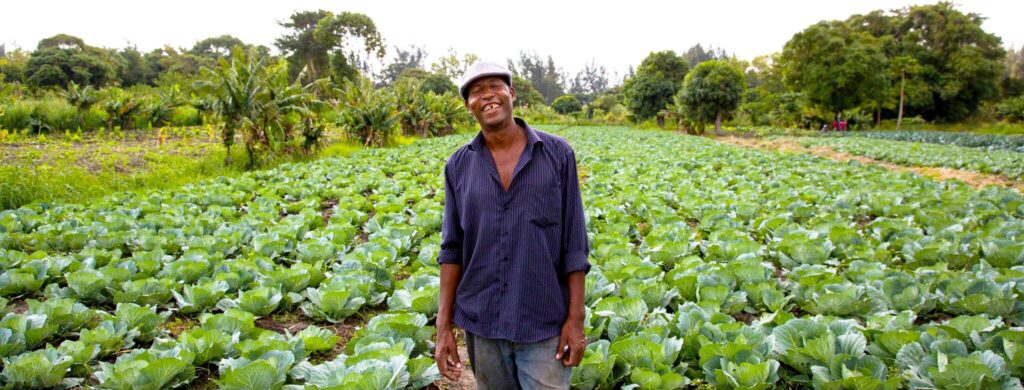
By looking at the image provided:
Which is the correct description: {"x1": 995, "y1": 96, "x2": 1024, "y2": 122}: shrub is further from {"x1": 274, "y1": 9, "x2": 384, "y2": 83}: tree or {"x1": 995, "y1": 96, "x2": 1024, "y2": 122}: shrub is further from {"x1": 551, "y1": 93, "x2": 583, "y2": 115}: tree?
{"x1": 274, "y1": 9, "x2": 384, "y2": 83}: tree

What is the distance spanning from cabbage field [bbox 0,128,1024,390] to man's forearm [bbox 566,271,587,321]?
0.75 metres

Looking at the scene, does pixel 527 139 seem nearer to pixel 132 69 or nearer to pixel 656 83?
pixel 656 83

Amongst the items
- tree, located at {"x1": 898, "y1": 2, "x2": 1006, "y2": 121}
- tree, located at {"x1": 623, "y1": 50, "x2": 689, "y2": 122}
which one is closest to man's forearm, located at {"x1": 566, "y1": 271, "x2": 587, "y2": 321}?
tree, located at {"x1": 623, "y1": 50, "x2": 689, "y2": 122}

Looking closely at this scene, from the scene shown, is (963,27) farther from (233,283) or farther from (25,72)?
(25,72)

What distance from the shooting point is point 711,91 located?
28.2 metres

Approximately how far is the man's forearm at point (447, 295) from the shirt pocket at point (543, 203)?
40 centimetres

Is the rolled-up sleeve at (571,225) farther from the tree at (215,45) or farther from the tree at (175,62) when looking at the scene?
the tree at (215,45)

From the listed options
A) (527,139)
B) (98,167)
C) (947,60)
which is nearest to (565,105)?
(947,60)

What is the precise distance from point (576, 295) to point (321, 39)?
4916cm

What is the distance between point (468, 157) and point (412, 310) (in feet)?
6.06

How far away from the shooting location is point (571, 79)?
332 ft

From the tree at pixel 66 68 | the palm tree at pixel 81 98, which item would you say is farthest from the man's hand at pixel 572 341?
the tree at pixel 66 68

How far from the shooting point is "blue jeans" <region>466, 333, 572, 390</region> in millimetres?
1770

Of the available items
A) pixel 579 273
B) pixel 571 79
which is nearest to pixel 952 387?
pixel 579 273
